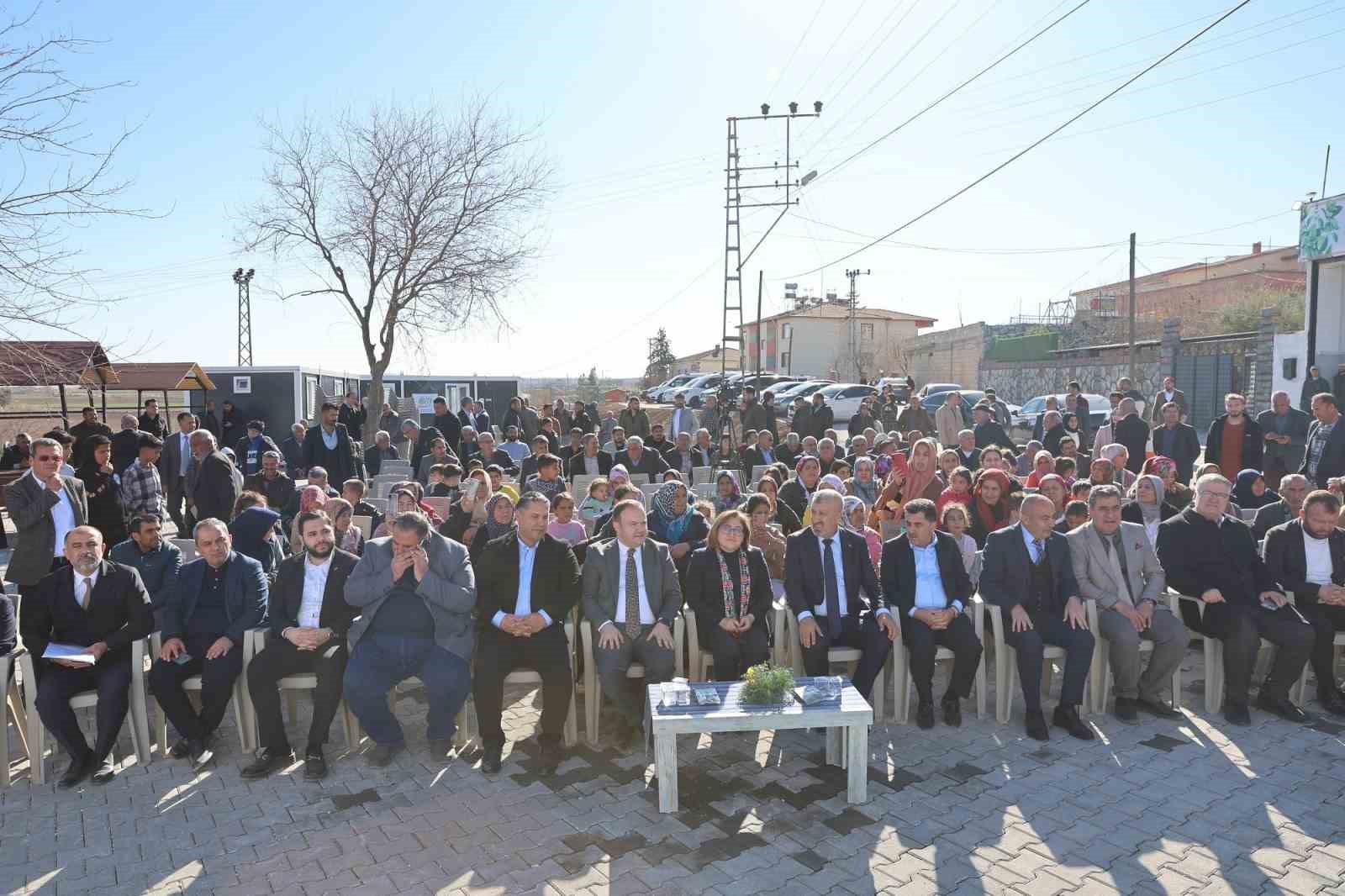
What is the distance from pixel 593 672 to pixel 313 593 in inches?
65.6

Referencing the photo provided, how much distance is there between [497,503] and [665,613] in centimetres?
148

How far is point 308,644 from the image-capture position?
4.98 metres

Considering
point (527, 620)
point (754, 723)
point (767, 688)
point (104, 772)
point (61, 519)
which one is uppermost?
point (61, 519)

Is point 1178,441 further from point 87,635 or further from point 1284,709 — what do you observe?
point 87,635

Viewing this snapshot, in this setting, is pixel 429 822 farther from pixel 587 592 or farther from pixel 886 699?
pixel 886 699

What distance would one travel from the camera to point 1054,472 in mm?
8102

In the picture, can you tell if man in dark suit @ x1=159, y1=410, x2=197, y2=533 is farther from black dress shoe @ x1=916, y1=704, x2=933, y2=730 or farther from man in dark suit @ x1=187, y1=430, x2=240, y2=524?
black dress shoe @ x1=916, y1=704, x2=933, y2=730

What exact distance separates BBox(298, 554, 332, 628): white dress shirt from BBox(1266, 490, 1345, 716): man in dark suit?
Answer: 19.0 ft

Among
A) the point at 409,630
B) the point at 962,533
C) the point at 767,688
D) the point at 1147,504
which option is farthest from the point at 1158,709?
the point at 409,630

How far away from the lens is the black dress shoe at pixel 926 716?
521 centimetres

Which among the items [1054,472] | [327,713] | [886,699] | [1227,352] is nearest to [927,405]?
[1227,352]

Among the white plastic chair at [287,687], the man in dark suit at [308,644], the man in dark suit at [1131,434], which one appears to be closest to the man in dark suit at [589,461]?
the man in dark suit at [308,644]

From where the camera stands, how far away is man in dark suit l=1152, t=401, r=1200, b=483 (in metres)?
9.77

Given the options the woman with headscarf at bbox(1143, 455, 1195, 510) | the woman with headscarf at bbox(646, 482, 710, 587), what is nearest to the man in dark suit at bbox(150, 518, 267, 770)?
the woman with headscarf at bbox(646, 482, 710, 587)
